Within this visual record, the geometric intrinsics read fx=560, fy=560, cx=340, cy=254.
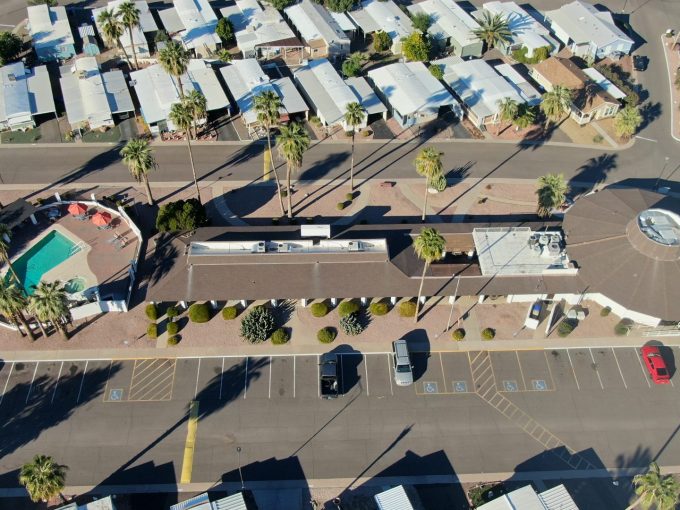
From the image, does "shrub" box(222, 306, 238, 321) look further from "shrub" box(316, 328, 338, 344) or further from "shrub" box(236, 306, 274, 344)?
"shrub" box(316, 328, 338, 344)

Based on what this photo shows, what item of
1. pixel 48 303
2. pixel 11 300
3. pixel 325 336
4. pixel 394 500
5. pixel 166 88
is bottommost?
pixel 394 500

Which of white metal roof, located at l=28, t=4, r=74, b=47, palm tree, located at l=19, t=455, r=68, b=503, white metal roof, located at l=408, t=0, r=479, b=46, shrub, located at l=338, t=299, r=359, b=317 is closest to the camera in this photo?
palm tree, located at l=19, t=455, r=68, b=503

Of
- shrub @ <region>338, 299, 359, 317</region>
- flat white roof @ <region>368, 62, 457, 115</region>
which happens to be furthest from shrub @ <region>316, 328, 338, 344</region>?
flat white roof @ <region>368, 62, 457, 115</region>

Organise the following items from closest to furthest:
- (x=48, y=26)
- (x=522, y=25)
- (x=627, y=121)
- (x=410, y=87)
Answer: (x=627, y=121)
(x=410, y=87)
(x=48, y=26)
(x=522, y=25)

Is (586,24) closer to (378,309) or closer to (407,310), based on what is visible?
(407,310)

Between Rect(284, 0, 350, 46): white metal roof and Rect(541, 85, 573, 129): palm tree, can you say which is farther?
Rect(284, 0, 350, 46): white metal roof

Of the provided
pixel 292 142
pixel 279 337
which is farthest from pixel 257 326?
pixel 292 142
